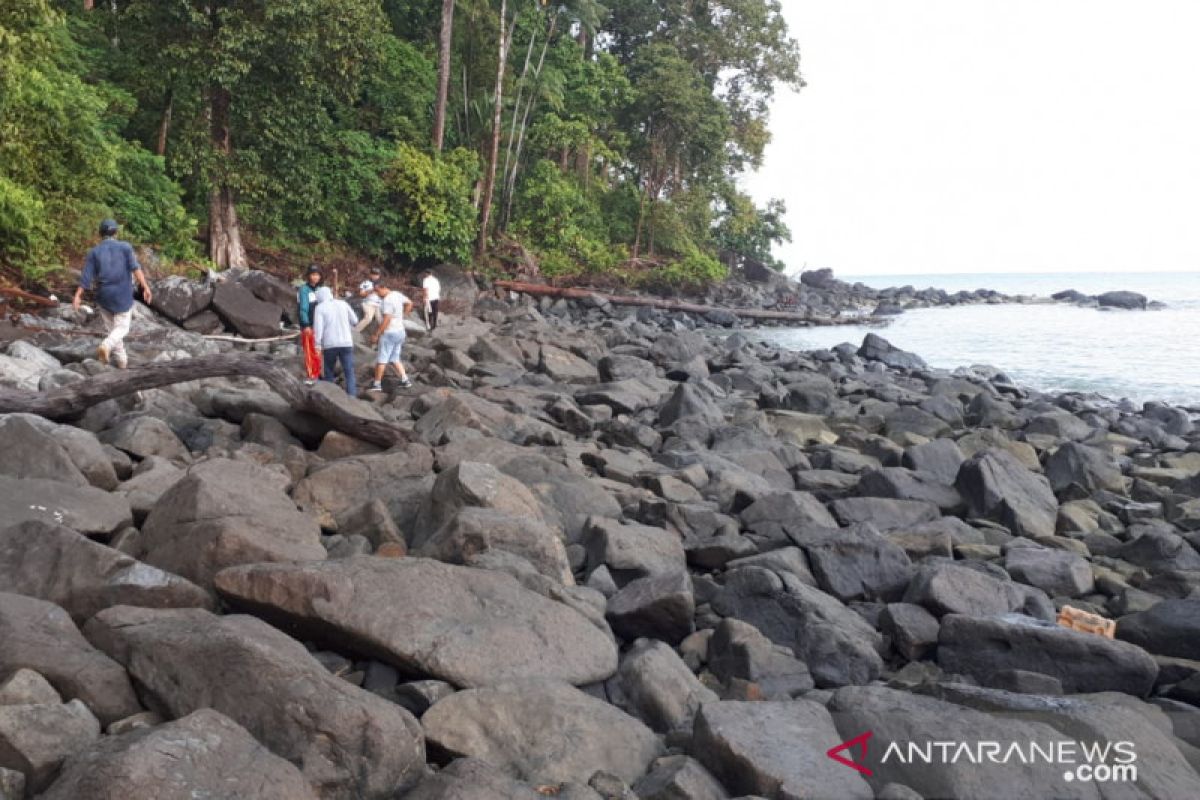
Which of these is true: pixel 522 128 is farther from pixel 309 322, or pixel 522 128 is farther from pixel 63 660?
pixel 63 660

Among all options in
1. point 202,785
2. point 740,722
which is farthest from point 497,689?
point 202,785

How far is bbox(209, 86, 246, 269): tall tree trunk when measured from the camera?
61.1 feet

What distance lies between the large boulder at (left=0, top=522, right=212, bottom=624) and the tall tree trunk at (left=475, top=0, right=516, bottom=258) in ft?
81.9

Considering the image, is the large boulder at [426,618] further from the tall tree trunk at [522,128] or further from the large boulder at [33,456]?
the tall tree trunk at [522,128]

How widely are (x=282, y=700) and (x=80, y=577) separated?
1.48 metres

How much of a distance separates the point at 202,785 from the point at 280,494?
9.21 ft

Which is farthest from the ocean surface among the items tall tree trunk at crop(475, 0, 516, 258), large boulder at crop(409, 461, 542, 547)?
large boulder at crop(409, 461, 542, 547)

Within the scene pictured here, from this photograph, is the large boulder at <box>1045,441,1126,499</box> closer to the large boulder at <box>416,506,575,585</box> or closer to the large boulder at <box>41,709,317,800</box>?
the large boulder at <box>416,506,575,585</box>

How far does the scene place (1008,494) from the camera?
7930 mm

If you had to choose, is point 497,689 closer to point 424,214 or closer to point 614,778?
point 614,778

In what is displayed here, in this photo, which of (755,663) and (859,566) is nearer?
(755,663)

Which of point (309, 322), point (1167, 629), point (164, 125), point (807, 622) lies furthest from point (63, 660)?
point (164, 125)

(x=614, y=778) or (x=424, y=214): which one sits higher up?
(x=424, y=214)

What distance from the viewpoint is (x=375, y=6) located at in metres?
19.3
